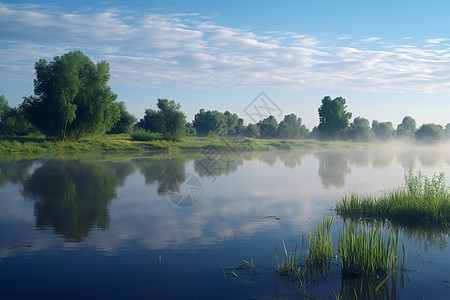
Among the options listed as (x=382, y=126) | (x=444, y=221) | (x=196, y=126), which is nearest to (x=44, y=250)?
(x=444, y=221)

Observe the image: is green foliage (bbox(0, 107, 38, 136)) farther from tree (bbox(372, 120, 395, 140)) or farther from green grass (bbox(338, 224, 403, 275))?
tree (bbox(372, 120, 395, 140))

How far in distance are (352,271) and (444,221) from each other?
7760mm

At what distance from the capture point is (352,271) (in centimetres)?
1016

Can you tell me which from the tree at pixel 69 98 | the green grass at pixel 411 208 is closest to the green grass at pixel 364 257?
the green grass at pixel 411 208

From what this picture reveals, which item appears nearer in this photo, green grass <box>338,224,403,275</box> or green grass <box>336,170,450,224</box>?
green grass <box>338,224,403,275</box>

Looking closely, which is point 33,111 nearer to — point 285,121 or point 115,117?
point 115,117

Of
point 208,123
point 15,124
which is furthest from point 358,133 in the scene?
point 15,124

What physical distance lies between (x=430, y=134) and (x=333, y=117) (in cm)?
4965

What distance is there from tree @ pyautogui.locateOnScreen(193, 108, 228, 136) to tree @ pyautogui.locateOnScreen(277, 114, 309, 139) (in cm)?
2381

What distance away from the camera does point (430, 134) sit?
170 meters

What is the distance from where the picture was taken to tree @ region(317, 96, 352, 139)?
150875 millimetres

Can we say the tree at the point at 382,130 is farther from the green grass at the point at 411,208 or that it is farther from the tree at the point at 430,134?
the green grass at the point at 411,208

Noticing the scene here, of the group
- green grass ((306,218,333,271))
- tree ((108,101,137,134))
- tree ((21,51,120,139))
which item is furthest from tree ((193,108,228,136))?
green grass ((306,218,333,271))

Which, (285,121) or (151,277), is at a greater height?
(285,121)
